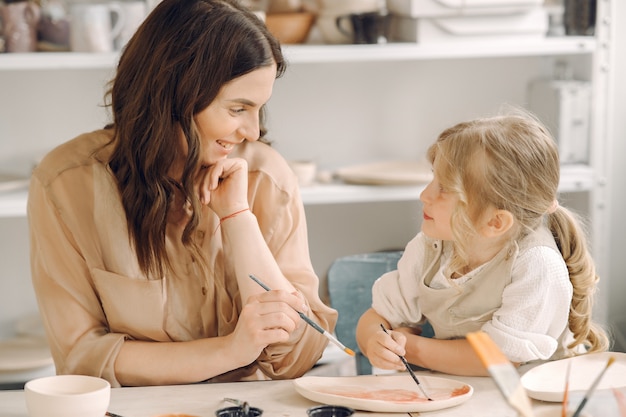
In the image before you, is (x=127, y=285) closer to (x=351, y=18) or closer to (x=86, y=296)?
(x=86, y=296)

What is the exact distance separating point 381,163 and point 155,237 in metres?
1.42

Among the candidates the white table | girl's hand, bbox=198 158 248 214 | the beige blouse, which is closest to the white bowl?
the white table

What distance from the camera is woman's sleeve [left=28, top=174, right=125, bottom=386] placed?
1562mm

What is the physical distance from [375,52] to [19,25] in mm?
1005

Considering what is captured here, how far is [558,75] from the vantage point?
3.06 metres

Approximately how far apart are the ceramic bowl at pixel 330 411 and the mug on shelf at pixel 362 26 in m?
1.56

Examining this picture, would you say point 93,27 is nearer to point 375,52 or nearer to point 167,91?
point 375,52

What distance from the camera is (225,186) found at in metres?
1.67

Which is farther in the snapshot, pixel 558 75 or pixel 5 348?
pixel 558 75

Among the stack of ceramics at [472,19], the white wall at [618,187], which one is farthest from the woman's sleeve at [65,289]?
the white wall at [618,187]

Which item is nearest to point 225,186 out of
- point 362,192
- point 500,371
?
point 500,371

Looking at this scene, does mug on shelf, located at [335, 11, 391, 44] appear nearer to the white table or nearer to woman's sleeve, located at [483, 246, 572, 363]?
woman's sleeve, located at [483, 246, 572, 363]

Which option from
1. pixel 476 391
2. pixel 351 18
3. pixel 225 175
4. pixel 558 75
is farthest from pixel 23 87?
pixel 476 391

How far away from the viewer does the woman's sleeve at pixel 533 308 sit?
58.5 inches
